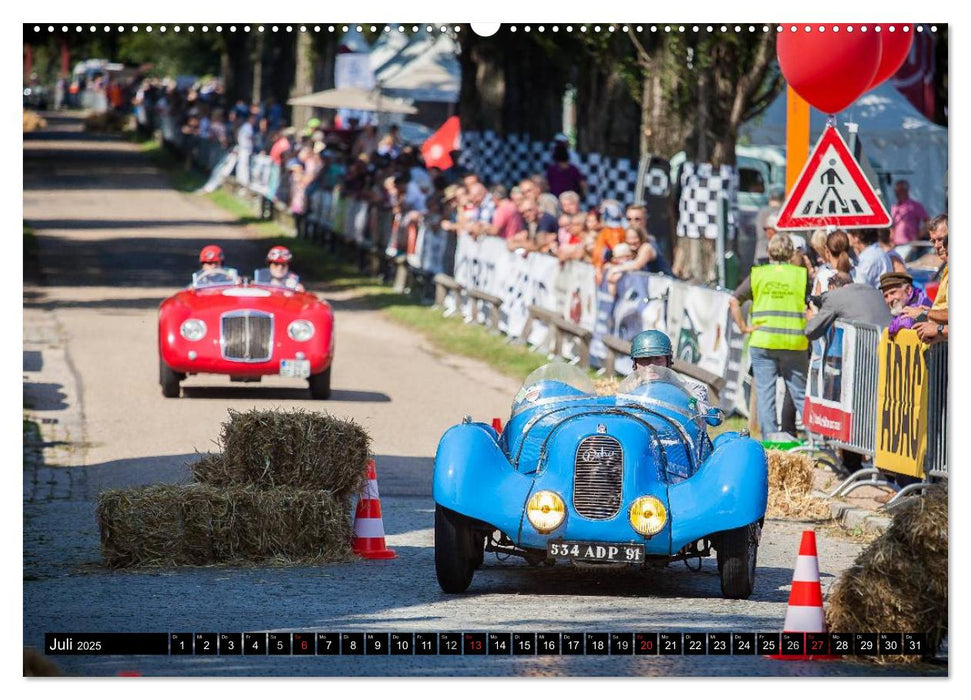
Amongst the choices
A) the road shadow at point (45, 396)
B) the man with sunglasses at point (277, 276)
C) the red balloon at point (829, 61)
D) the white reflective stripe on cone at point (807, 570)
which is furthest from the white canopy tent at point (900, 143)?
the white reflective stripe on cone at point (807, 570)

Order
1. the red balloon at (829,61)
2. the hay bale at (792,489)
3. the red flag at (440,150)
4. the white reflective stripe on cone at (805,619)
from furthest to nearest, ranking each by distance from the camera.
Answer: the red flag at (440,150), the hay bale at (792,489), the red balloon at (829,61), the white reflective stripe on cone at (805,619)

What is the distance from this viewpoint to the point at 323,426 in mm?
9953

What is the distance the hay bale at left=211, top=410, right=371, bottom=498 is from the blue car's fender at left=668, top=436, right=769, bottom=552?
205 centimetres

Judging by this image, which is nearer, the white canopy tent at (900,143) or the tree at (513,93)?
the white canopy tent at (900,143)

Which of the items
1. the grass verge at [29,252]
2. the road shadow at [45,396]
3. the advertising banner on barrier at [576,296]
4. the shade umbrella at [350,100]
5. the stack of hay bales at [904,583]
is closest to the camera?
the stack of hay bales at [904,583]

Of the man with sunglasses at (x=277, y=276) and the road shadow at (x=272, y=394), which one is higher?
the man with sunglasses at (x=277, y=276)

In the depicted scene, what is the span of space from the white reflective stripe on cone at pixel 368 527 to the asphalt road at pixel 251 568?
197 mm

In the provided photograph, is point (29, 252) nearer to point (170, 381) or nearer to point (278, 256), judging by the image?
point (170, 381)

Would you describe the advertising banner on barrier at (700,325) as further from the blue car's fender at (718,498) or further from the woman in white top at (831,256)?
the blue car's fender at (718,498)

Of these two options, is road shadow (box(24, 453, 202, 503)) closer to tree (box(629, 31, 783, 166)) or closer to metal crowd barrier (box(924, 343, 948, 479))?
metal crowd barrier (box(924, 343, 948, 479))

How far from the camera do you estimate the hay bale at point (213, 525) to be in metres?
9.34

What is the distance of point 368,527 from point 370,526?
1cm

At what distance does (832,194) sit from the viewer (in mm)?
10906

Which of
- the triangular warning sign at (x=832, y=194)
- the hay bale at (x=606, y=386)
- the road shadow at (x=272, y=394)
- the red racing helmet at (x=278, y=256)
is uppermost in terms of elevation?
the triangular warning sign at (x=832, y=194)
